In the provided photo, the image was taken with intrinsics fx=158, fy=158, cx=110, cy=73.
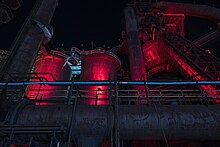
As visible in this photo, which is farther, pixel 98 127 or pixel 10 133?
pixel 98 127

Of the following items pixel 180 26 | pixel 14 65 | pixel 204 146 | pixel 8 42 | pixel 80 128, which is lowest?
pixel 204 146

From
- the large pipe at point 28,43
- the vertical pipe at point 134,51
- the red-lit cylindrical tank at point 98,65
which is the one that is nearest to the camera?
the large pipe at point 28,43

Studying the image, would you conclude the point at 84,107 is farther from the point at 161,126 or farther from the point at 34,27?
the point at 34,27

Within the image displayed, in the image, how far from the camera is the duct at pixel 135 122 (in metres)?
5.54

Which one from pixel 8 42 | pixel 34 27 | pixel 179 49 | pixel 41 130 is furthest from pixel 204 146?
pixel 8 42

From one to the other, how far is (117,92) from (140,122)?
4.78 feet

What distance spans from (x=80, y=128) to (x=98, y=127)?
63 cm

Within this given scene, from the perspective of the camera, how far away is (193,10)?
60.3 ft

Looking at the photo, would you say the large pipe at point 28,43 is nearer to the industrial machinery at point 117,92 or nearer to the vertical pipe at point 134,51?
the industrial machinery at point 117,92

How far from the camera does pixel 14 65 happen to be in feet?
37.2

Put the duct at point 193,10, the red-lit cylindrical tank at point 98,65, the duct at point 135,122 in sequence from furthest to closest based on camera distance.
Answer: the duct at point 193,10
the red-lit cylindrical tank at point 98,65
the duct at point 135,122

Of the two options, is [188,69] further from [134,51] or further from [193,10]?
[193,10]

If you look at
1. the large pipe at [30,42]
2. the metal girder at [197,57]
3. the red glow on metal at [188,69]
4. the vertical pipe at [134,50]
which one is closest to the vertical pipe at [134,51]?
the vertical pipe at [134,50]

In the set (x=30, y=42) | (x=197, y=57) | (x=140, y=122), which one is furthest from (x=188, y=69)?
(x=30, y=42)
